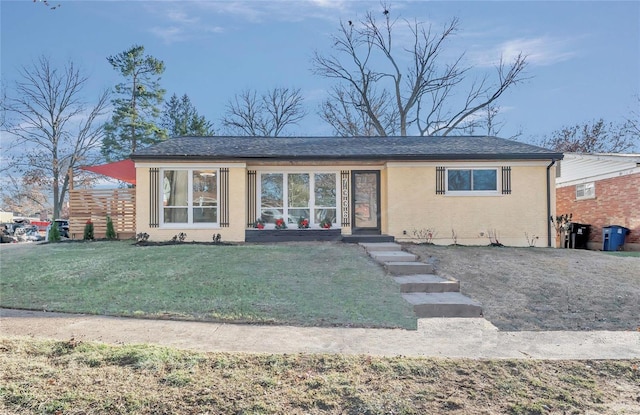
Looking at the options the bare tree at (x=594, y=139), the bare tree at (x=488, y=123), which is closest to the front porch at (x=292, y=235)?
the bare tree at (x=488, y=123)

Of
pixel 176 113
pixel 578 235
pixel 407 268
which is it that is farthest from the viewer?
pixel 176 113

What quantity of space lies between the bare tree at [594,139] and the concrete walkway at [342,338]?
28.9m

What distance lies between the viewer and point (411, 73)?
29.9 metres

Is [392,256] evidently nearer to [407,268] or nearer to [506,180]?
[407,268]

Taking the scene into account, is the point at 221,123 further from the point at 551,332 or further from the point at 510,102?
the point at 551,332

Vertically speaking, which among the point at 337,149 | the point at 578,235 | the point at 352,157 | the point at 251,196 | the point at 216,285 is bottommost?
the point at 216,285

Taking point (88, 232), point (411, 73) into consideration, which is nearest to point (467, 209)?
point (88, 232)

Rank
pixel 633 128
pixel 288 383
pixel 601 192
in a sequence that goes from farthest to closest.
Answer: pixel 633 128 → pixel 601 192 → pixel 288 383

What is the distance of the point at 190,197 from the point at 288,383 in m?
10.0

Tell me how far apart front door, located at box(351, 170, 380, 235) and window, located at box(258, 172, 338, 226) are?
67 cm

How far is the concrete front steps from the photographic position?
19.8 feet

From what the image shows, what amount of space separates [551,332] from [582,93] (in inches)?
928

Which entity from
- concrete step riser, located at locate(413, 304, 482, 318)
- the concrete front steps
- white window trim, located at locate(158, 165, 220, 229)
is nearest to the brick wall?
the concrete front steps

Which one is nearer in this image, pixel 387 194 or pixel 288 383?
pixel 288 383
